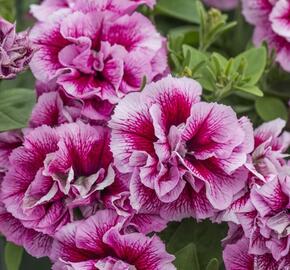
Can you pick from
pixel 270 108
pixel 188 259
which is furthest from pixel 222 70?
pixel 188 259

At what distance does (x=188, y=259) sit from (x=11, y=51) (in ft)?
1.04

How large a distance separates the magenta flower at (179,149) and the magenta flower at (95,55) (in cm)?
9

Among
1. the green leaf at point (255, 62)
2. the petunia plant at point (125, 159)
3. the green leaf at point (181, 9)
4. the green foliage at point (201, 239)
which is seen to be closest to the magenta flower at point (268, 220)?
the petunia plant at point (125, 159)

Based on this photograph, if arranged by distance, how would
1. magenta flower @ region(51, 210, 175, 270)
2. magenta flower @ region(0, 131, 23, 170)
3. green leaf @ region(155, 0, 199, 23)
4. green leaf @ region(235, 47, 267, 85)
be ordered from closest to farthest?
magenta flower @ region(51, 210, 175, 270)
magenta flower @ region(0, 131, 23, 170)
green leaf @ region(235, 47, 267, 85)
green leaf @ region(155, 0, 199, 23)

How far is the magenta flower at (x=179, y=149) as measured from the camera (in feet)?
2.60

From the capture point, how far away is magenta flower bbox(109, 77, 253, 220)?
793 mm

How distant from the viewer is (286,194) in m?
0.82

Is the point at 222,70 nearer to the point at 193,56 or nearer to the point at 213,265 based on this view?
the point at 193,56

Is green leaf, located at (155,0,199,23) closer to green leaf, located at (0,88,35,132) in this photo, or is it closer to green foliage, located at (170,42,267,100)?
green foliage, located at (170,42,267,100)

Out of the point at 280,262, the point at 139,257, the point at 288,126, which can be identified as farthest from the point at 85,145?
the point at 288,126

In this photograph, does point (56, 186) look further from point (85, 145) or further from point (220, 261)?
point (220, 261)

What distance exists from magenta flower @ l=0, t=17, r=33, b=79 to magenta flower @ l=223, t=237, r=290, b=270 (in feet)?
1.05

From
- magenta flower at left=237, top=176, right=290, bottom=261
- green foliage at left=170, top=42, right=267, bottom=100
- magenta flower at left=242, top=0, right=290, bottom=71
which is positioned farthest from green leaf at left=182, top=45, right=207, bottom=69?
magenta flower at left=237, top=176, right=290, bottom=261

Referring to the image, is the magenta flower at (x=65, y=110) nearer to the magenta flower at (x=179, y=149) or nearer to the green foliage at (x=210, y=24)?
the magenta flower at (x=179, y=149)
